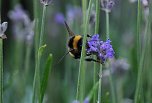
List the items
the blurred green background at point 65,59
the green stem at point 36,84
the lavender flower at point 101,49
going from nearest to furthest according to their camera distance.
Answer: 1. the lavender flower at point 101,49
2. the green stem at point 36,84
3. the blurred green background at point 65,59

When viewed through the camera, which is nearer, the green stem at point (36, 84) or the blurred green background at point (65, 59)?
the green stem at point (36, 84)

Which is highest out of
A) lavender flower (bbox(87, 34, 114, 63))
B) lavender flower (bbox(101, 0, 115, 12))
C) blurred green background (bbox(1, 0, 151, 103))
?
lavender flower (bbox(101, 0, 115, 12))

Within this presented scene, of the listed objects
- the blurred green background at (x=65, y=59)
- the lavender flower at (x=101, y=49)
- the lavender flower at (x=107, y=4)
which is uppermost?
the lavender flower at (x=107, y=4)

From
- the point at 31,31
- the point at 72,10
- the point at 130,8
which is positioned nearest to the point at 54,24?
the point at 130,8

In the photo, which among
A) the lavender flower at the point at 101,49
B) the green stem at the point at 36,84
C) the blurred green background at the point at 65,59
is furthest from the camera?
the blurred green background at the point at 65,59

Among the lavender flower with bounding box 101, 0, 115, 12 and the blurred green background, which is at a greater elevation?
the lavender flower with bounding box 101, 0, 115, 12

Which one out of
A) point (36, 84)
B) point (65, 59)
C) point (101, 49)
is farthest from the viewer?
point (65, 59)

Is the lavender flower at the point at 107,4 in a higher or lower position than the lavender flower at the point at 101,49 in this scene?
higher

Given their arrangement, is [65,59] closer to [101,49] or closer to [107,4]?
[107,4]

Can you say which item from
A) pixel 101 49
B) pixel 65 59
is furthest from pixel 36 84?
pixel 65 59
